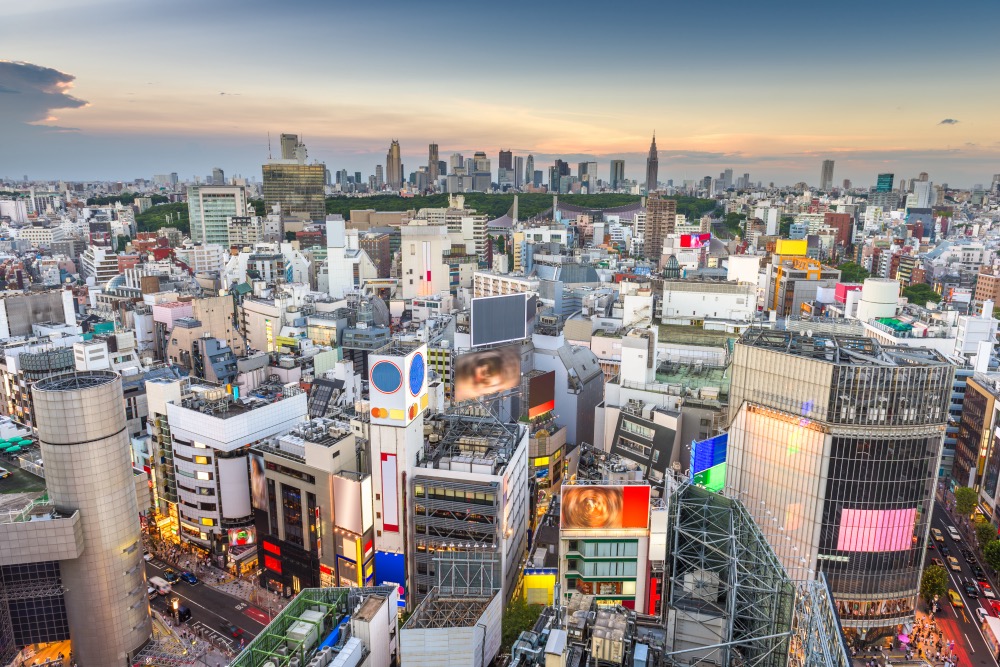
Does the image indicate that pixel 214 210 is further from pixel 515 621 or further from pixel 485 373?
pixel 515 621

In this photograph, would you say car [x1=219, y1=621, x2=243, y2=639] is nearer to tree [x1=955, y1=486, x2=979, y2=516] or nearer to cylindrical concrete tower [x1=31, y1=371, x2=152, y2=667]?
cylindrical concrete tower [x1=31, y1=371, x2=152, y2=667]

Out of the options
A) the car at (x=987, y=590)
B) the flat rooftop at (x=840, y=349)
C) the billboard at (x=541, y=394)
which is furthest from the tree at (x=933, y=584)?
the billboard at (x=541, y=394)

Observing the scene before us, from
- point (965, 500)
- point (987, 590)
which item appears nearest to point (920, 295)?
point (965, 500)

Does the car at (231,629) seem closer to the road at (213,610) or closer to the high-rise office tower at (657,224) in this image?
the road at (213,610)

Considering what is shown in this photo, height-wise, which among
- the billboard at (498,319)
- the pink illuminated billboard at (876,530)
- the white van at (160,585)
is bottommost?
the white van at (160,585)


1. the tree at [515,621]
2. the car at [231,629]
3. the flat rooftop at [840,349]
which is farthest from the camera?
the flat rooftop at [840,349]

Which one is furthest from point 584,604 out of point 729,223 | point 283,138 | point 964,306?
point 283,138

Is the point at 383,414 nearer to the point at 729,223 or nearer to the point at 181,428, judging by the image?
the point at 181,428
